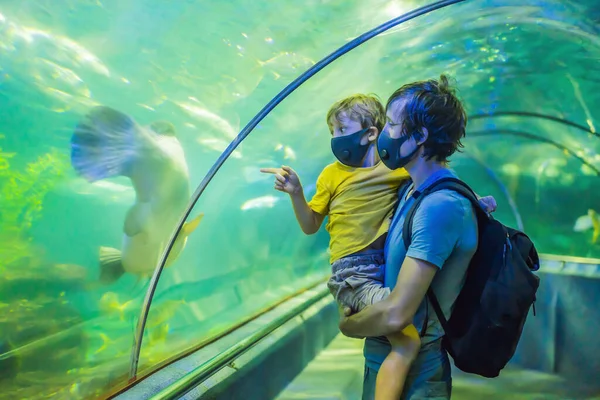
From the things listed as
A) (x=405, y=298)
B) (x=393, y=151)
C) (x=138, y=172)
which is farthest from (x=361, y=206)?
(x=138, y=172)

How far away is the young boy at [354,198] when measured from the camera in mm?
2057

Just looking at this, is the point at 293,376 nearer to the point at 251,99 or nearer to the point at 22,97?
the point at 251,99

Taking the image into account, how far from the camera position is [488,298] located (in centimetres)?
167

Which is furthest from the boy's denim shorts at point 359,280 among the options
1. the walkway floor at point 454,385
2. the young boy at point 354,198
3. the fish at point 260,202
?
the fish at point 260,202

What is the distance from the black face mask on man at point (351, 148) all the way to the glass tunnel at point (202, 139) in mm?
1335

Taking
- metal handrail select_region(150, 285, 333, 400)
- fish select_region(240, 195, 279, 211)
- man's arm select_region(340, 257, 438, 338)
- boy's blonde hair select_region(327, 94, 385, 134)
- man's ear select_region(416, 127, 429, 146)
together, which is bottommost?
metal handrail select_region(150, 285, 333, 400)

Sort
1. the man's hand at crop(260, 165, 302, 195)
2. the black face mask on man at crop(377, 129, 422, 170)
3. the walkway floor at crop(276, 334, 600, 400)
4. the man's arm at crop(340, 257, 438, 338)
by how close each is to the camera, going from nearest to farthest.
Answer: the man's arm at crop(340, 257, 438, 338) → the black face mask on man at crop(377, 129, 422, 170) → the man's hand at crop(260, 165, 302, 195) → the walkway floor at crop(276, 334, 600, 400)

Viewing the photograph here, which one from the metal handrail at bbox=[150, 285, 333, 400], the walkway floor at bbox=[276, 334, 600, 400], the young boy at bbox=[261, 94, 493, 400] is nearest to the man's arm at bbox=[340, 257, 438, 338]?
the young boy at bbox=[261, 94, 493, 400]

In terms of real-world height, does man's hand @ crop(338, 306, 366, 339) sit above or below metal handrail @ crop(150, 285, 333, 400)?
above

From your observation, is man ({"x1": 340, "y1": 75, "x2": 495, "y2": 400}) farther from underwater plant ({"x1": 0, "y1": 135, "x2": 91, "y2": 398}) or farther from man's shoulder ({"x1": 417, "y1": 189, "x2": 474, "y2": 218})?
underwater plant ({"x1": 0, "y1": 135, "x2": 91, "y2": 398})

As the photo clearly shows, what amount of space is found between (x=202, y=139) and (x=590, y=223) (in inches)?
332

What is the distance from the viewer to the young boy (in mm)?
2057

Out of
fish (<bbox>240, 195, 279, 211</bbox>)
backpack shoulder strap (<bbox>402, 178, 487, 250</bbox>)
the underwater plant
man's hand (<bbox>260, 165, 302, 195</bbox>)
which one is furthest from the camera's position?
fish (<bbox>240, 195, 279, 211</bbox>)

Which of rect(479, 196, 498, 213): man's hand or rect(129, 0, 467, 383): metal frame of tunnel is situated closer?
rect(479, 196, 498, 213): man's hand
